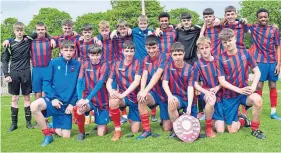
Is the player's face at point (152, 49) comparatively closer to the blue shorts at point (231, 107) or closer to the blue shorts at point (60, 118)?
the blue shorts at point (231, 107)

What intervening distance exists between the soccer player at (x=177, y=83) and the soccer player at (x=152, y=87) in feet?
0.52

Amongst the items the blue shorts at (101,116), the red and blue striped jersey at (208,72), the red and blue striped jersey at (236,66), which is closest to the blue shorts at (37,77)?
the blue shorts at (101,116)

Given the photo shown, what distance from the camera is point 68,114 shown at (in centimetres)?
591

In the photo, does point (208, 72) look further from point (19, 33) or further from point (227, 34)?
point (19, 33)

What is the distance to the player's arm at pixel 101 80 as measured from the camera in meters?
5.57

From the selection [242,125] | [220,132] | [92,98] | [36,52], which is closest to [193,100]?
[220,132]

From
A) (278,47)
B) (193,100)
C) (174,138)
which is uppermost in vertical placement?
(278,47)

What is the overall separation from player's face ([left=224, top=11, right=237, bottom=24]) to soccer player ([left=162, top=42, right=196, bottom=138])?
62.5 inches

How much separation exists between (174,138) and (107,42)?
274cm

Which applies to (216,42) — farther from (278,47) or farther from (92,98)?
(92,98)

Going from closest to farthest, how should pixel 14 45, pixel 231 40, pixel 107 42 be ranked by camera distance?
pixel 231 40
pixel 14 45
pixel 107 42

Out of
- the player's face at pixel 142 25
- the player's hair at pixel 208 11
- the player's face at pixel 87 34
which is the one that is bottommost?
the player's face at pixel 87 34

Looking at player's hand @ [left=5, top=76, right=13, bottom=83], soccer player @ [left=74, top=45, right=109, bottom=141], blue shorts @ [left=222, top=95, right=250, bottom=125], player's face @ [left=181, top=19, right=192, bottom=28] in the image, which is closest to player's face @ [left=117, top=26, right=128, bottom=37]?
player's face @ [left=181, top=19, right=192, bottom=28]

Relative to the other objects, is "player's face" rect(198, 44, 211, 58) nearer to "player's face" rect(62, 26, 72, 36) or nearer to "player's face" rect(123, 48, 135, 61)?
"player's face" rect(123, 48, 135, 61)
